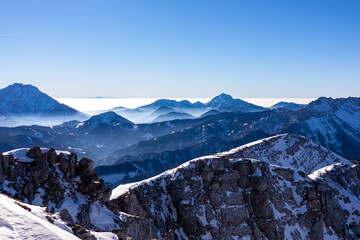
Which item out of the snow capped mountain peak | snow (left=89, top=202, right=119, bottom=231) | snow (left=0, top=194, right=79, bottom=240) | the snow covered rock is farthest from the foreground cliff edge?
the snow capped mountain peak

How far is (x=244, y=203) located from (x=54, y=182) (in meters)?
61.1

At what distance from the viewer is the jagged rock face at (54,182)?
141 feet

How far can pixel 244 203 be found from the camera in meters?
87.8

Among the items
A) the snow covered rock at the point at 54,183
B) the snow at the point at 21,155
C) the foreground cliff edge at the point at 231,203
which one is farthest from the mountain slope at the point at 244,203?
the snow at the point at 21,155

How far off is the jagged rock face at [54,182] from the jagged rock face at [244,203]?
22.1 metres

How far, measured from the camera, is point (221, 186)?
88.0 m

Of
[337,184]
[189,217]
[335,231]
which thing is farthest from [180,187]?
[337,184]

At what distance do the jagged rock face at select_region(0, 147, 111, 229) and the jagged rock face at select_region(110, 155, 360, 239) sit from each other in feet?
72.5

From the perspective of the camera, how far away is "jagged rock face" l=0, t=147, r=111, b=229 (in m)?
43.0

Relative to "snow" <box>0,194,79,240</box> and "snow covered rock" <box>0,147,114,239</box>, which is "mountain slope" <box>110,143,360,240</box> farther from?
"snow" <box>0,194,79,240</box>

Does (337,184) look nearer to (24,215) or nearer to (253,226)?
(253,226)

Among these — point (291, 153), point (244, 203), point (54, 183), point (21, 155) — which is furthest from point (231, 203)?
point (291, 153)

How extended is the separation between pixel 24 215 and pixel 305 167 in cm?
14900

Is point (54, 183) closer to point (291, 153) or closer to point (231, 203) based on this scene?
point (231, 203)
